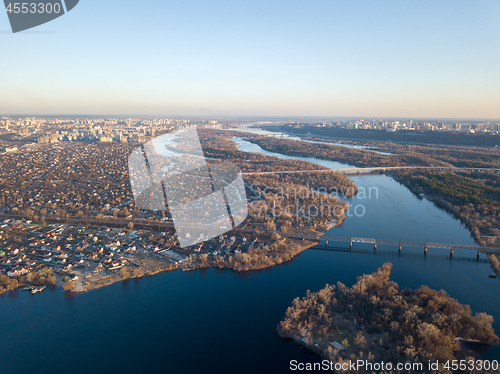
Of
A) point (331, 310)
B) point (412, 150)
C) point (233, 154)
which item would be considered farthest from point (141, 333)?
point (412, 150)

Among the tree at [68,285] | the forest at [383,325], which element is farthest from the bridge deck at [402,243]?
the tree at [68,285]

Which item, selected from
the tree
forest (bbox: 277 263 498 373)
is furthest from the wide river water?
forest (bbox: 277 263 498 373)

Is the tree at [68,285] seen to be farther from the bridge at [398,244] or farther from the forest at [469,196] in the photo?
the forest at [469,196]

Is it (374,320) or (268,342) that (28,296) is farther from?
(374,320)

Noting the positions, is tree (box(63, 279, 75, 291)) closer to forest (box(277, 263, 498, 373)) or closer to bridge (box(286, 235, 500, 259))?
forest (box(277, 263, 498, 373))

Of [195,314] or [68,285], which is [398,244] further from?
[68,285]
